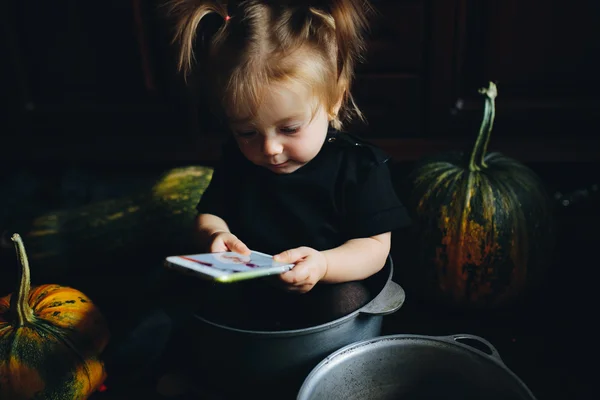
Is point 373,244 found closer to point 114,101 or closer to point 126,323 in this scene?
point 126,323

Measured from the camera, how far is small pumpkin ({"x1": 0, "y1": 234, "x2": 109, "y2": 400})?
36.8 inches

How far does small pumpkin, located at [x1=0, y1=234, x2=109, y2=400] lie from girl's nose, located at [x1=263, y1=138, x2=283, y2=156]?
1.34 ft

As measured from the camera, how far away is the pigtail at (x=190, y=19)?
2.86ft

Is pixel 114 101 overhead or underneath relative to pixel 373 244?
overhead

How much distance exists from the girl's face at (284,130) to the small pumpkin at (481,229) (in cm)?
35

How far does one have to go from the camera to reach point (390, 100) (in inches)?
60.4

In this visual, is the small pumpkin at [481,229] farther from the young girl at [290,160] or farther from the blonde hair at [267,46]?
the blonde hair at [267,46]

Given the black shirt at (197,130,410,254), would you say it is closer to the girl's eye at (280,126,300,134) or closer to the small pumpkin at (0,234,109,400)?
the girl's eye at (280,126,300,134)

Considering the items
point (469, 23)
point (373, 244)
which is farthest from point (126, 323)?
point (469, 23)

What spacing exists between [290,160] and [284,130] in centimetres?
7

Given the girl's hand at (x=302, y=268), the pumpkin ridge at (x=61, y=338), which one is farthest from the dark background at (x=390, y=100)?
the pumpkin ridge at (x=61, y=338)

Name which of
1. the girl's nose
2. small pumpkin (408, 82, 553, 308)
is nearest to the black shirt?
the girl's nose

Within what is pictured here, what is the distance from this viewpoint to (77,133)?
5.53ft

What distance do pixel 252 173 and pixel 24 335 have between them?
450 millimetres
